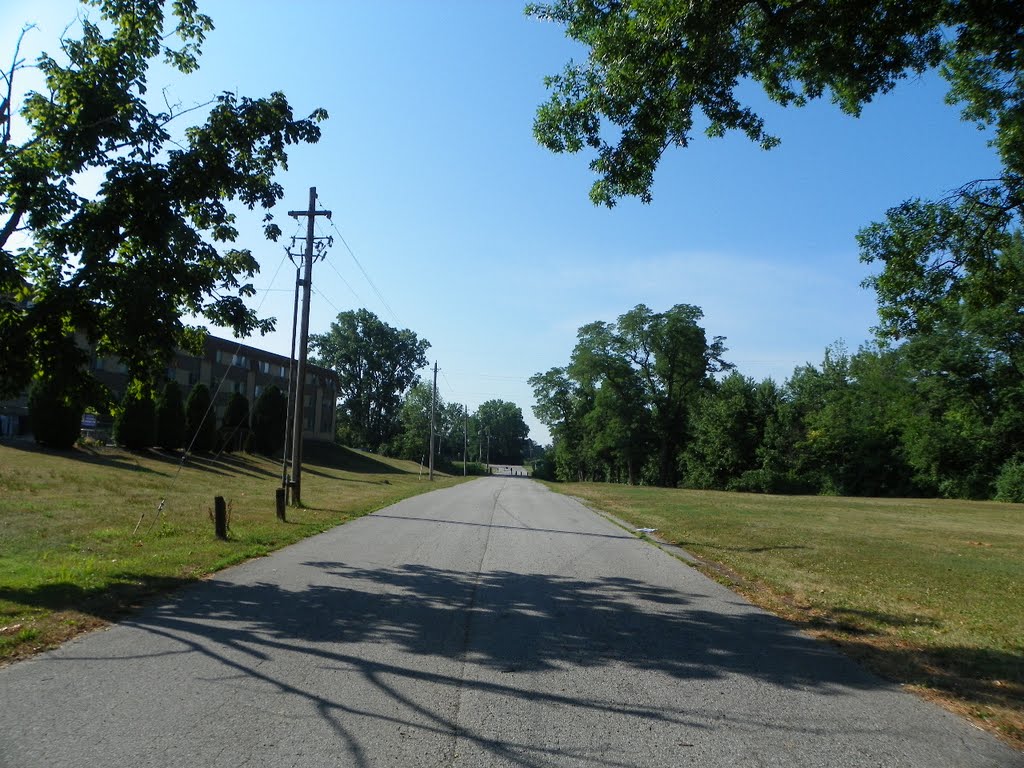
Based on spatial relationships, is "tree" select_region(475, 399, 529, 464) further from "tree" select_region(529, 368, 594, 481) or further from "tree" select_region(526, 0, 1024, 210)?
"tree" select_region(526, 0, 1024, 210)

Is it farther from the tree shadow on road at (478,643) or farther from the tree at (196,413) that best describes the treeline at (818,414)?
the tree shadow on road at (478,643)

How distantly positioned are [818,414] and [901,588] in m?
49.7

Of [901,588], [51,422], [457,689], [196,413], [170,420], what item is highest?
[196,413]

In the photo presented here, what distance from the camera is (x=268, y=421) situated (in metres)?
54.0

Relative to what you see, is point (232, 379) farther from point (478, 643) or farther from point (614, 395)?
point (478, 643)

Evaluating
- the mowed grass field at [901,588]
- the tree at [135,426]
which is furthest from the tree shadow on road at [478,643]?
the tree at [135,426]

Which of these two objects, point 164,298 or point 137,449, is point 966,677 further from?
point 137,449

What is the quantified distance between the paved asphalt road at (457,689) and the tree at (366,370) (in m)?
99.1

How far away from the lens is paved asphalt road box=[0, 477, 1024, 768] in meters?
4.39

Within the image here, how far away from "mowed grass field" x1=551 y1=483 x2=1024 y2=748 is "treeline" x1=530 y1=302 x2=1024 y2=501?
2347 cm

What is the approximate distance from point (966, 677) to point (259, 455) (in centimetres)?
5170

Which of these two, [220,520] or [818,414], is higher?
[818,414]

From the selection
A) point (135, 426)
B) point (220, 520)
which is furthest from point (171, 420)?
point (220, 520)

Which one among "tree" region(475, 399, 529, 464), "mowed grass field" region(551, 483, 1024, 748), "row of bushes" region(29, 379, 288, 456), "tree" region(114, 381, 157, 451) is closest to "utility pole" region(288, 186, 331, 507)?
"row of bushes" region(29, 379, 288, 456)
